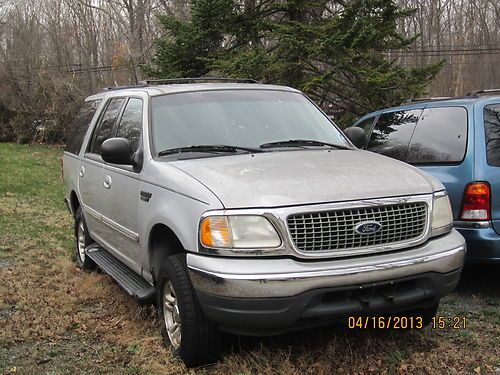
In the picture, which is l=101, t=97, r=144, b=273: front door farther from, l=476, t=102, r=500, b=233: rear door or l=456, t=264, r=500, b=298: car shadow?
l=456, t=264, r=500, b=298: car shadow

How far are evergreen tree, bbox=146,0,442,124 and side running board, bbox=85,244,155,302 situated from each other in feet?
21.9

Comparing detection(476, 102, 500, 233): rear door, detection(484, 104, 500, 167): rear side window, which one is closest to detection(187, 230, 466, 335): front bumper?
detection(476, 102, 500, 233): rear door

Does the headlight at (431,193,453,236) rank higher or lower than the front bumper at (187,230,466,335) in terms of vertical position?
higher

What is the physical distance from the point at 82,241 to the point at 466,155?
A: 13.6ft

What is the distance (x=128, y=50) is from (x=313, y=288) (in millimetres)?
30703

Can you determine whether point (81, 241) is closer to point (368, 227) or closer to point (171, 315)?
point (171, 315)

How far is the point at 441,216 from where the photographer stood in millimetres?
3607

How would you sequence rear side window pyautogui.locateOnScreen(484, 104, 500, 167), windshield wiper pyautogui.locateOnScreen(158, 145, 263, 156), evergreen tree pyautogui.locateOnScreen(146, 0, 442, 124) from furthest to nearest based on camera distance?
evergreen tree pyautogui.locateOnScreen(146, 0, 442, 124), rear side window pyautogui.locateOnScreen(484, 104, 500, 167), windshield wiper pyautogui.locateOnScreen(158, 145, 263, 156)

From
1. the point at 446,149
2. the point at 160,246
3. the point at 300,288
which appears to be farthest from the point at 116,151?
the point at 446,149

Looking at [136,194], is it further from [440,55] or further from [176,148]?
[440,55]

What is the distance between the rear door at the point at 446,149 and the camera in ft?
15.1

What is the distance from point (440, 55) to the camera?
35.2 meters

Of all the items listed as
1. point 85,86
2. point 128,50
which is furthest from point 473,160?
point 128,50

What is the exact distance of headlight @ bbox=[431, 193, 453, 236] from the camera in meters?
3.56
